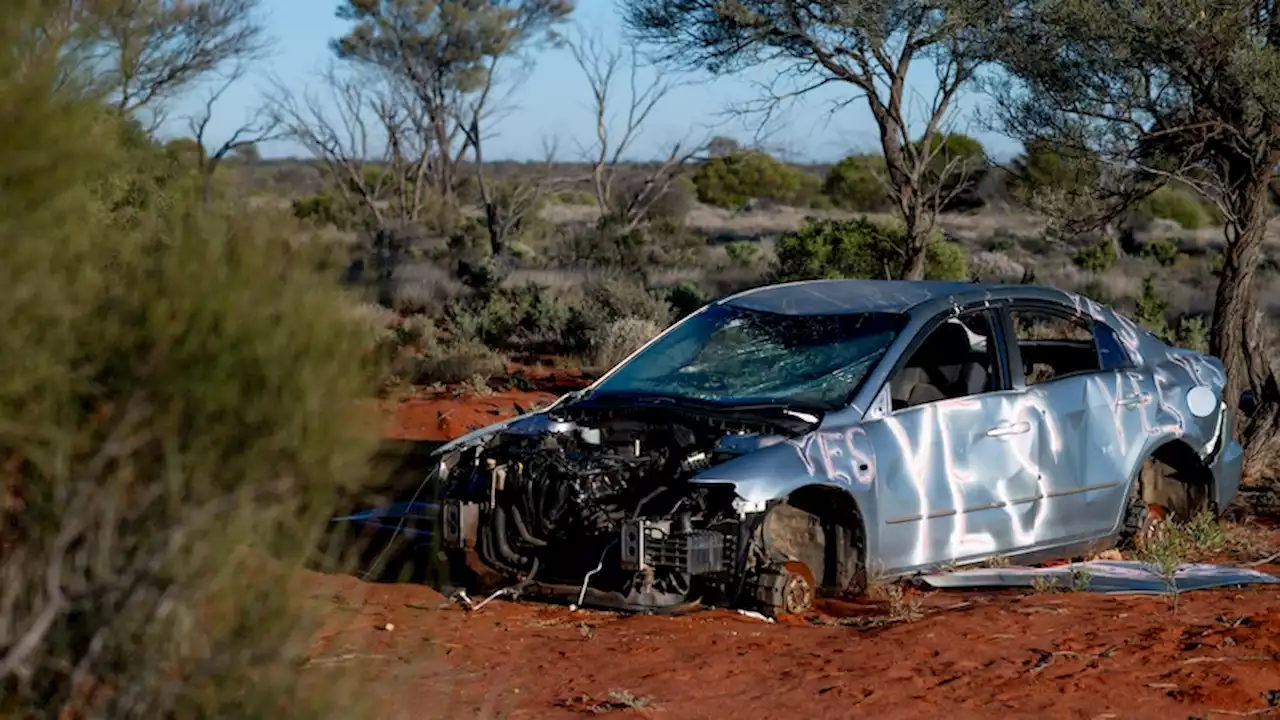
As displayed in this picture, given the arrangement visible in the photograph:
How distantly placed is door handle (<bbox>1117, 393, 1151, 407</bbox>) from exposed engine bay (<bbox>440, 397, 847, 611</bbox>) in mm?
2119

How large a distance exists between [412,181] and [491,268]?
15569mm

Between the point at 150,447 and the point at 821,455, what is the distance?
430 cm

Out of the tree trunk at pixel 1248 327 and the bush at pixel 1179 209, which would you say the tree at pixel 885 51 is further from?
the bush at pixel 1179 209

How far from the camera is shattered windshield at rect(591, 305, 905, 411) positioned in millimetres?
8148

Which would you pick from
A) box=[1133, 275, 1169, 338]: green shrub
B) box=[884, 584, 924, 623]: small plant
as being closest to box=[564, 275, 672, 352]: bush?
box=[1133, 275, 1169, 338]: green shrub

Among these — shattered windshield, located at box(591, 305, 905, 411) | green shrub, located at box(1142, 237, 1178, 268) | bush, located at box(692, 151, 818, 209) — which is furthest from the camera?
bush, located at box(692, 151, 818, 209)

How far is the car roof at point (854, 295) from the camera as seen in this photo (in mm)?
8594

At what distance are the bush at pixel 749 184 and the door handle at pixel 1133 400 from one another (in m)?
54.5

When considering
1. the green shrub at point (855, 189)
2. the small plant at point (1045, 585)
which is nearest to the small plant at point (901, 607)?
the small plant at point (1045, 585)

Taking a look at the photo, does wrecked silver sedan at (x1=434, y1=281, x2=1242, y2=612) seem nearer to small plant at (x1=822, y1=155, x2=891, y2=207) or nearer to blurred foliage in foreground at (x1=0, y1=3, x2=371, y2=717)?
blurred foliage in foreground at (x1=0, y1=3, x2=371, y2=717)

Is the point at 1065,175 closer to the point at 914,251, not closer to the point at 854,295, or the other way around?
the point at 914,251

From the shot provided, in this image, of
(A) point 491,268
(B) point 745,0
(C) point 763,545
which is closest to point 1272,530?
(C) point 763,545

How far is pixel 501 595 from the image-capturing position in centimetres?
802

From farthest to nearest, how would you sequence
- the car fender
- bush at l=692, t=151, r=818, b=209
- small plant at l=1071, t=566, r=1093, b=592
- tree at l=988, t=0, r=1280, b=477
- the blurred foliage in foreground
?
bush at l=692, t=151, r=818, b=209 < tree at l=988, t=0, r=1280, b=477 < small plant at l=1071, t=566, r=1093, b=592 < the car fender < the blurred foliage in foreground
